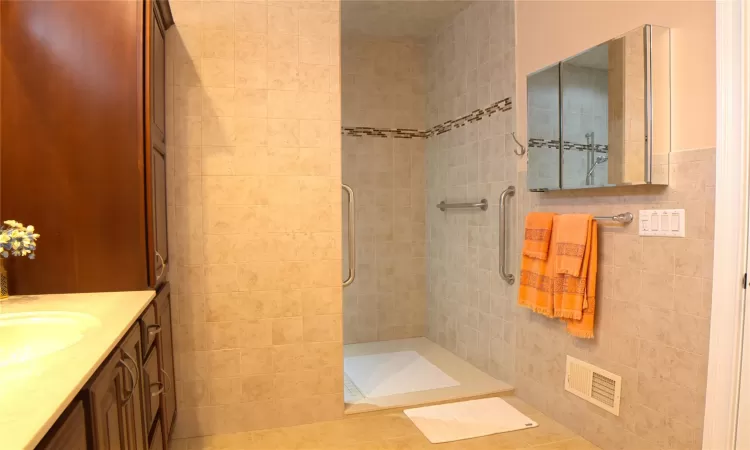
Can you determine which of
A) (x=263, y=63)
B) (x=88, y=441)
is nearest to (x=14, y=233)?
(x=88, y=441)

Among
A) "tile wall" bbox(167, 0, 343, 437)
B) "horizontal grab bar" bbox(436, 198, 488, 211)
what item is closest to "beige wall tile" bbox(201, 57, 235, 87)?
"tile wall" bbox(167, 0, 343, 437)

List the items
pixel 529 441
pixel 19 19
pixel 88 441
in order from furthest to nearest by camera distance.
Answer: pixel 529 441
pixel 19 19
pixel 88 441

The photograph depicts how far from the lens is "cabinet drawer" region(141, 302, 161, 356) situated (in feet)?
5.54

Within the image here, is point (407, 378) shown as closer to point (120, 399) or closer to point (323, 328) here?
point (323, 328)

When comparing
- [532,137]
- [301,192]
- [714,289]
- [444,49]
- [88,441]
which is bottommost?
[88,441]

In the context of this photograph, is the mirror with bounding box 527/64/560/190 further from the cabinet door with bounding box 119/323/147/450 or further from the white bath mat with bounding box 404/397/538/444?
the cabinet door with bounding box 119/323/147/450

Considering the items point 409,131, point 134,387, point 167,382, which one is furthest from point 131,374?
point 409,131

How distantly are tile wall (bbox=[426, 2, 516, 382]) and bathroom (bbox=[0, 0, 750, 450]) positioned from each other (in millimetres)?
20

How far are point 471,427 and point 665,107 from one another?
173cm

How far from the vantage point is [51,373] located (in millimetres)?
1000

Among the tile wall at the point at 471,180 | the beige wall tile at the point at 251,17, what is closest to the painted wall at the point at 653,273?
the tile wall at the point at 471,180

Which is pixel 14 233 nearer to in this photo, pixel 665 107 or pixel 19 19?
pixel 19 19

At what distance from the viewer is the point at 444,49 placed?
152 inches

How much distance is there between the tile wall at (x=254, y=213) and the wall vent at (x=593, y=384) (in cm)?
119
